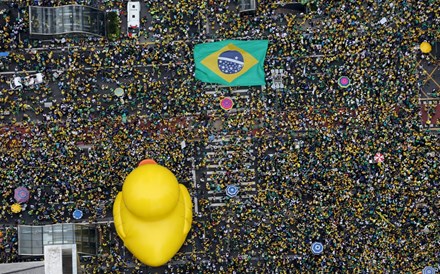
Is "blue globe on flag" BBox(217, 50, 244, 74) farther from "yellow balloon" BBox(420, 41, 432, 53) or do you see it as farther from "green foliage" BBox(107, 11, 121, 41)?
"yellow balloon" BBox(420, 41, 432, 53)

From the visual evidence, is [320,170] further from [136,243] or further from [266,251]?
[136,243]

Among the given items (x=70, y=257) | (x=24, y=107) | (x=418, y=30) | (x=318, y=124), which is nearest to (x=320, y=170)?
(x=318, y=124)

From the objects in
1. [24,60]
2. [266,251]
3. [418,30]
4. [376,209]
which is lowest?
[266,251]

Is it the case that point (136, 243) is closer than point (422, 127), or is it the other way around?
point (136, 243)

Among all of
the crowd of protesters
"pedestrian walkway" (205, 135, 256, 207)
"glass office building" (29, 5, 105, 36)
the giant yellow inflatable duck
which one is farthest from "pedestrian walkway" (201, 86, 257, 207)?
"glass office building" (29, 5, 105, 36)

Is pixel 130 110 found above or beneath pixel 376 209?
above

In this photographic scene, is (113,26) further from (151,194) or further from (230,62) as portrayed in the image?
Answer: (151,194)

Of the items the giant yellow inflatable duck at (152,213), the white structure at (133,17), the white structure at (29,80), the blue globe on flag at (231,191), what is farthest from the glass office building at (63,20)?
the blue globe on flag at (231,191)

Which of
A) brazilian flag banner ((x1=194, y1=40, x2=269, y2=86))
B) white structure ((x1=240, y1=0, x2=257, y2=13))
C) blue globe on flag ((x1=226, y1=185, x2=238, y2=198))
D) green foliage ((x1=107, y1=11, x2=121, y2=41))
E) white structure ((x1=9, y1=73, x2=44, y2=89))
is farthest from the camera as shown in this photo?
green foliage ((x1=107, y1=11, x2=121, y2=41))
